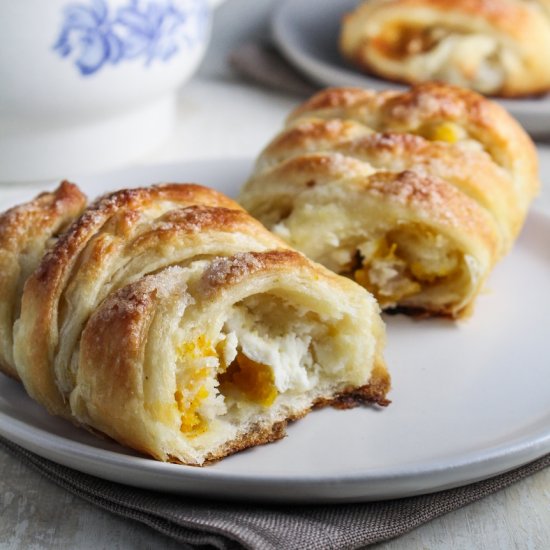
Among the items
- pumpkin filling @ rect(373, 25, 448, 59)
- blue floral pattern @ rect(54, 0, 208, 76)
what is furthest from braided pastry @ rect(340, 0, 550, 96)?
blue floral pattern @ rect(54, 0, 208, 76)

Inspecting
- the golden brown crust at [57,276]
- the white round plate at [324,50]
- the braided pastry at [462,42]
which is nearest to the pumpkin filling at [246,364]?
the golden brown crust at [57,276]

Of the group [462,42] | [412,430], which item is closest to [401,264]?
[412,430]

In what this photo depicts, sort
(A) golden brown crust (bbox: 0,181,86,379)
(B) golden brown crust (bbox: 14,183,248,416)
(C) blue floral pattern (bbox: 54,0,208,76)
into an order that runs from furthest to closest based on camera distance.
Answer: (C) blue floral pattern (bbox: 54,0,208,76)
(A) golden brown crust (bbox: 0,181,86,379)
(B) golden brown crust (bbox: 14,183,248,416)

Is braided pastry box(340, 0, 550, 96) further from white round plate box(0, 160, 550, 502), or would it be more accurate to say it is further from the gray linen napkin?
the gray linen napkin

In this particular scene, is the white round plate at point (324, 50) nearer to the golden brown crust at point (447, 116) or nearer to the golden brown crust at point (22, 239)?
the golden brown crust at point (447, 116)

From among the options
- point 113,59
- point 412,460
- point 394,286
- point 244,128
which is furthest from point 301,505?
point 244,128

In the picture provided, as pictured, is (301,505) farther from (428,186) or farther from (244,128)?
(244,128)
